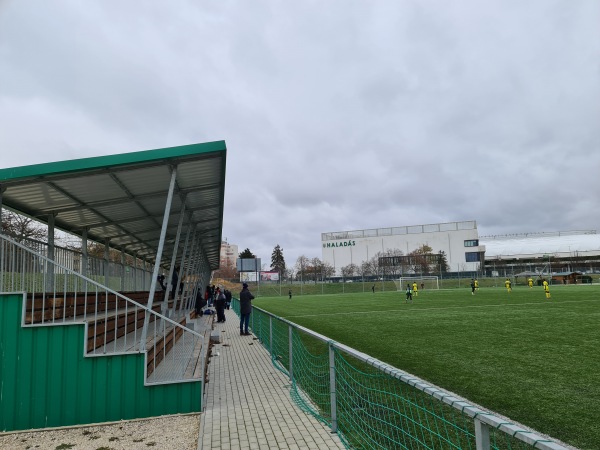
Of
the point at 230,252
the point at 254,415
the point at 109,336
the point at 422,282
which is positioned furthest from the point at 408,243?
the point at 230,252

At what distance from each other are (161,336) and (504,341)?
848cm

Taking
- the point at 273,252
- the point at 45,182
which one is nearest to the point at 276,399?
the point at 45,182

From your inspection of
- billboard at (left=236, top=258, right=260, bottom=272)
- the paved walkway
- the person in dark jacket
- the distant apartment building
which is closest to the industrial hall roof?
the person in dark jacket

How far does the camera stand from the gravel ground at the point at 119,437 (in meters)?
4.62

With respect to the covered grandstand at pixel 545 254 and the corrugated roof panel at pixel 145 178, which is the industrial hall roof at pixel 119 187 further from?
the covered grandstand at pixel 545 254

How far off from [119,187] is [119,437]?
415 cm

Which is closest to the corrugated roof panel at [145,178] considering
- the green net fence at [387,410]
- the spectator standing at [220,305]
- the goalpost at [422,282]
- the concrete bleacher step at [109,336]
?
the concrete bleacher step at [109,336]

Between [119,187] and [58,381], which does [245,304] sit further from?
[58,381]

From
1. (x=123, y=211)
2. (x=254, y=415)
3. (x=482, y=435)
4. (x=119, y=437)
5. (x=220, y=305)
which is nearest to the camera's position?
(x=482, y=435)

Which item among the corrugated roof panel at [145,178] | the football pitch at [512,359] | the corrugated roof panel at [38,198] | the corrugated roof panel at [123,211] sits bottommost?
the football pitch at [512,359]

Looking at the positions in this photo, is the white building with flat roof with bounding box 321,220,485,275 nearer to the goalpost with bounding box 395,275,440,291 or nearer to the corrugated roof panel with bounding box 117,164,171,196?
the goalpost with bounding box 395,275,440,291

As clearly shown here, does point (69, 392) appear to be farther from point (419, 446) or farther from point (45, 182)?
point (419, 446)

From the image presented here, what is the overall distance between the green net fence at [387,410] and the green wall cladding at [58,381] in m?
2.31

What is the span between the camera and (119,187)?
7477mm
